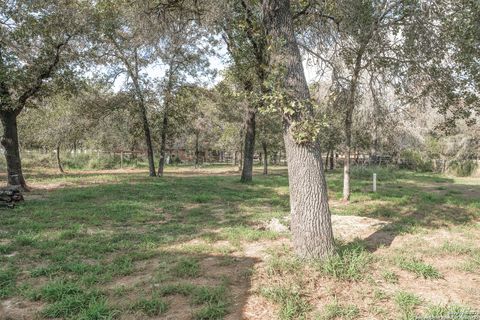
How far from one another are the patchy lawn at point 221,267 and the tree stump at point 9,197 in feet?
2.14

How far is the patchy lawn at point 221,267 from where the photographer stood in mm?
3607

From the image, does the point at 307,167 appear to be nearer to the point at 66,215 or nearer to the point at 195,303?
the point at 195,303

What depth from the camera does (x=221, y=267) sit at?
4875 mm

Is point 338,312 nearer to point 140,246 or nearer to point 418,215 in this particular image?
point 140,246

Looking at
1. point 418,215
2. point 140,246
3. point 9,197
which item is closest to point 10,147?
point 9,197

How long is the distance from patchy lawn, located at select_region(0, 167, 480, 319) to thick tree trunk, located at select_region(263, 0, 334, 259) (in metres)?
0.30

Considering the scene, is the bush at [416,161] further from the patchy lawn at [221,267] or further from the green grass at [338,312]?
the green grass at [338,312]

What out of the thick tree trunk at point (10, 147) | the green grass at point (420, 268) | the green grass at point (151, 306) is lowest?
the green grass at point (151, 306)

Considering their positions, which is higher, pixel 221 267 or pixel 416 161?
pixel 416 161

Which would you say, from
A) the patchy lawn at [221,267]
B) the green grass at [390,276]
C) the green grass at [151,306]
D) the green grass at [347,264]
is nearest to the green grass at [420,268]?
the patchy lawn at [221,267]

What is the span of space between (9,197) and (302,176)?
8.49 metres

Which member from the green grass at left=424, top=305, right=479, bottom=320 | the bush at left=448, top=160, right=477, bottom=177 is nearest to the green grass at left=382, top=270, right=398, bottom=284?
the green grass at left=424, top=305, right=479, bottom=320

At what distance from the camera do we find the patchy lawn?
3.61m

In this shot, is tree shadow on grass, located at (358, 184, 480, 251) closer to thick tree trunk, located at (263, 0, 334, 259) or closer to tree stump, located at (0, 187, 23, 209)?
thick tree trunk, located at (263, 0, 334, 259)
